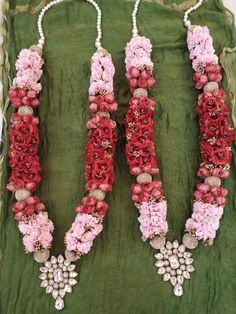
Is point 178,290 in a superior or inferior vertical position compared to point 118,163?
inferior

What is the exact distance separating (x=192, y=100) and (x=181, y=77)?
75mm

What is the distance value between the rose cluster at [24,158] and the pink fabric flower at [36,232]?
0.08 metres

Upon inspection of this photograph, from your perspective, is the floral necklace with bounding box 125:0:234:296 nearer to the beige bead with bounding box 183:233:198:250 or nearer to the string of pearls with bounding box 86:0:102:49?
the beige bead with bounding box 183:233:198:250

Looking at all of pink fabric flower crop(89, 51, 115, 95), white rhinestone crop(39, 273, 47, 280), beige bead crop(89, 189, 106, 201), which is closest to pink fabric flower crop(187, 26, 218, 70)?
pink fabric flower crop(89, 51, 115, 95)

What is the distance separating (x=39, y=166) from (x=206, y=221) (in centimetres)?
43

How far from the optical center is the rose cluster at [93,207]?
1.00m

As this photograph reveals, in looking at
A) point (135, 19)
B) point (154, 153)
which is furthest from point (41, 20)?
point (154, 153)

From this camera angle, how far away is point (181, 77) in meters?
1.17

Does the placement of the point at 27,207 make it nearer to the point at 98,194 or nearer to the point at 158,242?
the point at 98,194

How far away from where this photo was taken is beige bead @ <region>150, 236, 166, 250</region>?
1.02 metres

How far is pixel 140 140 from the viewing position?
1.04 meters

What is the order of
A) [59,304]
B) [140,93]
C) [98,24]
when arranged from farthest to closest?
1. [98,24]
2. [140,93]
3. [59,304]

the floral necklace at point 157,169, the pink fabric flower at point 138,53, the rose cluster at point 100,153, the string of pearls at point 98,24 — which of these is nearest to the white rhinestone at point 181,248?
the floral necklace at point 157,169

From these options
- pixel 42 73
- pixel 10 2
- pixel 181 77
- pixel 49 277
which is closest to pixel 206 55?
pixel 181 77
